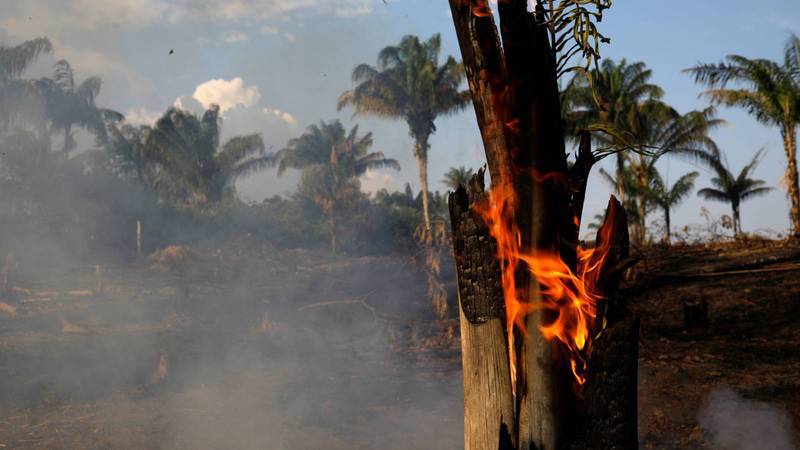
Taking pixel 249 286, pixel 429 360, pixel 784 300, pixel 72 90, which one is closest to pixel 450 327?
pixel 429 360

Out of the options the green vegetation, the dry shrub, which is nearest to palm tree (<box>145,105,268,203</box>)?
the green vegetation

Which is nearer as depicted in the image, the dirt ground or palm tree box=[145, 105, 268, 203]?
the dirt ground

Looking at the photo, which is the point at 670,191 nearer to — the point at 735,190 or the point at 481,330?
the point at 735,190

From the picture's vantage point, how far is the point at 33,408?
31.7ft

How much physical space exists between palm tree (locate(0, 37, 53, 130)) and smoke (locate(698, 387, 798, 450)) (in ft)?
106

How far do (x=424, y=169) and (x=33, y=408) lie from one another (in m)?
27.2

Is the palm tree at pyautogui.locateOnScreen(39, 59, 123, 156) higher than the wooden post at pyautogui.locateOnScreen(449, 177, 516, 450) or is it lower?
higher

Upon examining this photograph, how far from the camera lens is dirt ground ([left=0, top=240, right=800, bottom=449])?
8.14 metres

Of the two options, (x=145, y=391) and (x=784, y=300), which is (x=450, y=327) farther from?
(x=784, y=300)

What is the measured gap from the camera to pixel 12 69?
2808 centimetres

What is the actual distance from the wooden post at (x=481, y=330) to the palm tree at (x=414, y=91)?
30.2m

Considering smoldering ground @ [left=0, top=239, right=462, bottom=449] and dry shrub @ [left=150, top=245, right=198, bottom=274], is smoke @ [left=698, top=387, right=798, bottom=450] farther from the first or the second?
dry shrub @ [left=150, top=245, right=198, bottom=274]

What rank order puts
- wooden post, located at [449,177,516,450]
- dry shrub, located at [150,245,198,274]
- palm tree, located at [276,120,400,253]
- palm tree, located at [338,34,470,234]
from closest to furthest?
wooden post, located at [449,177,516,450], dry shrub, located at [150,245,198,274], palm tree, located at [338,34,470,234], palm tree, located at [276,120,400,253]

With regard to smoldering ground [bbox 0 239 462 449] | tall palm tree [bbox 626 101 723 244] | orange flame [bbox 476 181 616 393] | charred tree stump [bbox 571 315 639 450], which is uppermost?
tall palm tree [bbox 626 101 723 244]
